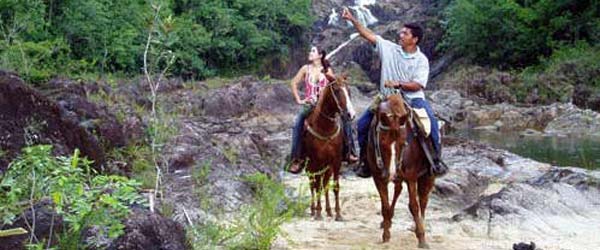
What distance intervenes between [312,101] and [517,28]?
42244 mm

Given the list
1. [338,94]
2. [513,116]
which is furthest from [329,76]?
[513,116]

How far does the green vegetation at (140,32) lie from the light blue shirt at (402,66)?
11.4 m

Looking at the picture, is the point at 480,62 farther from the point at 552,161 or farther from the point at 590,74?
the point at 552,161

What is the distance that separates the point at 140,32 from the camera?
4175cm

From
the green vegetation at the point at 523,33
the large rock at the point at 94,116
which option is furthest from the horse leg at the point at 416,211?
the green vegetation at the point at 523,33

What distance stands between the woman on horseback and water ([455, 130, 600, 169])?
11.0 m

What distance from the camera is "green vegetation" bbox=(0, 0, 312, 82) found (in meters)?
32.6

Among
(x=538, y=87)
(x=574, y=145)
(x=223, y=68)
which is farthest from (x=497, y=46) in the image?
(x=574, y=145)

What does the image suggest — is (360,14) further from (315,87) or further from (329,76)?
(329,76)

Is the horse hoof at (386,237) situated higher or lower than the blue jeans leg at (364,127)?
lower

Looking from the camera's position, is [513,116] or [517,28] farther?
[517,28]

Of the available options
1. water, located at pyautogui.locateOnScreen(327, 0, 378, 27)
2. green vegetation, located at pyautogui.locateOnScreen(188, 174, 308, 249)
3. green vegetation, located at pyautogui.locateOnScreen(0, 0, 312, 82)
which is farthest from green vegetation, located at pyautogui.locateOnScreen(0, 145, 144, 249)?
water, located at pyautogui.locateOnScreen(327, 0, 378, 27)

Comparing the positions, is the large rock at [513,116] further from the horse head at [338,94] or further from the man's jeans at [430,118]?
the man's jeans at [430,118]

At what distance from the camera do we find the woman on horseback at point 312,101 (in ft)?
38.5
